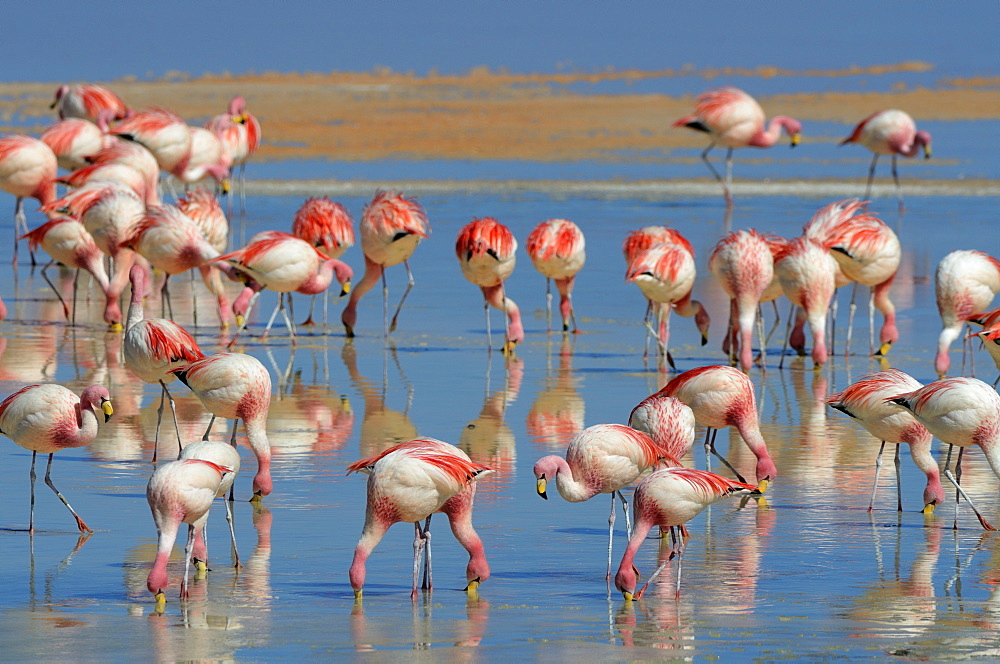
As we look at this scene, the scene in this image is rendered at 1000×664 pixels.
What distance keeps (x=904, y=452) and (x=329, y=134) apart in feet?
66.7

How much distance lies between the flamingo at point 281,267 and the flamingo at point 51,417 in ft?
12.1

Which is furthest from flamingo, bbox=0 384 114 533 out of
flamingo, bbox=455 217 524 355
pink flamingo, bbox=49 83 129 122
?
pink flamingo, bbox=49 83 129 122

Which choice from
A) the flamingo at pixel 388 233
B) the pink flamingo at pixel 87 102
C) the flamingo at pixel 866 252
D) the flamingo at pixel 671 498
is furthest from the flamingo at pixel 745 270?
the pink flamingo at pixel 87 102

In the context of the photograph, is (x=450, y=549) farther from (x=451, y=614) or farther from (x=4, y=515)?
(x=4, y=515)

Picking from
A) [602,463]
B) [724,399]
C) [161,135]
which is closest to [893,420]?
[724,399]

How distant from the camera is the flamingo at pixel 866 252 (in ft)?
33.6

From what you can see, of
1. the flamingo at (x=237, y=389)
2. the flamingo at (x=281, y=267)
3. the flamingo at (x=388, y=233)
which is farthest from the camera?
the flamingo at (x=388, y=233)

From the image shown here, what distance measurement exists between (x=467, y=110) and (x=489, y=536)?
1018 inches

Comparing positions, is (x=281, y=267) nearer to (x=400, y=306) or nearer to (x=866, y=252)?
(x=400, y=306)

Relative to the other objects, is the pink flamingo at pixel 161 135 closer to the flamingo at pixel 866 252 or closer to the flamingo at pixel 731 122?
the flamingo at pixel 731 122

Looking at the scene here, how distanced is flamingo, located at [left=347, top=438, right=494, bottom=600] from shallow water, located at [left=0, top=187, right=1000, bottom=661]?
0.14 m

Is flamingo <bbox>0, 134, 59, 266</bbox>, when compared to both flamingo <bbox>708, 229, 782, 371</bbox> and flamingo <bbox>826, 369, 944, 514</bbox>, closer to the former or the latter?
flamingo <bbox>708, 229, 782, 371</bbox>

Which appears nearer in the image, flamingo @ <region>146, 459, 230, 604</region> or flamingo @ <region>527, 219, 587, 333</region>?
flamingo @ <region>146, 459, 230, 604</region>

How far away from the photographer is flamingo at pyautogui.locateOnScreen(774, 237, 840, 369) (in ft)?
32.2
